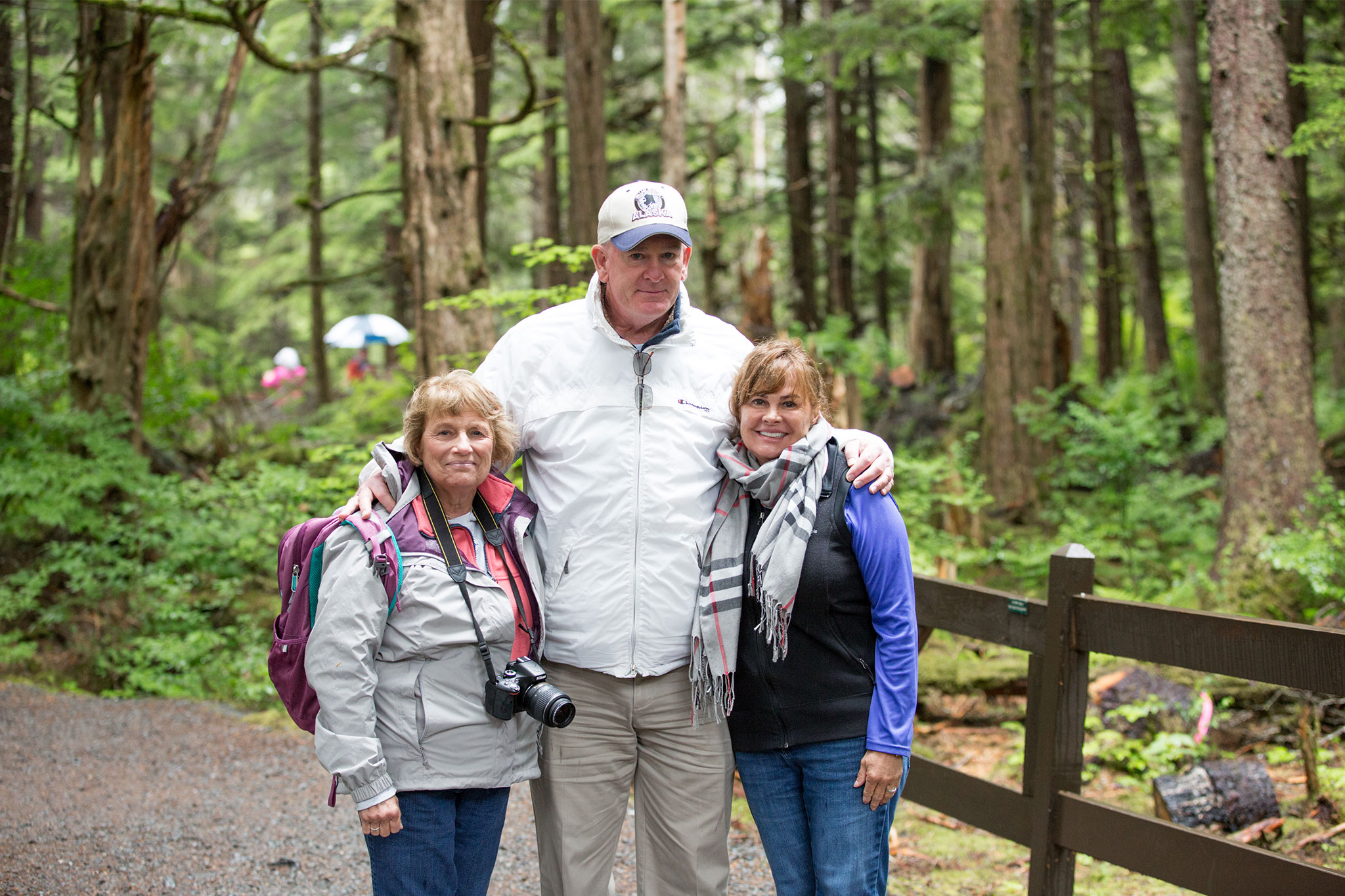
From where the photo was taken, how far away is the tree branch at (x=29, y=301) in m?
9.38

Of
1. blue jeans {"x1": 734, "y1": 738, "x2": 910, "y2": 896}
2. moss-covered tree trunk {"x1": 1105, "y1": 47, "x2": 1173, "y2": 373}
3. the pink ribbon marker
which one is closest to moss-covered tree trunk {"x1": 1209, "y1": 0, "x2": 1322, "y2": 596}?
the pink ribbon marker

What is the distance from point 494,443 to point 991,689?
519 centimetres

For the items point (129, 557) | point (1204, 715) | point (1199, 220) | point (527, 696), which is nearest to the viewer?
point (527, 696)

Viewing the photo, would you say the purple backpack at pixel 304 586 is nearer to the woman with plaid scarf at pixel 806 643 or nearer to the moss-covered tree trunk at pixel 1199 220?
the woman with plaid scarf at pixel 806 643

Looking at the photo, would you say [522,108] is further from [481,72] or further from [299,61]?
[481,72]

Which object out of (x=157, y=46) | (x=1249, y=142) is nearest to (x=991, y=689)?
(x=1249, y=142)

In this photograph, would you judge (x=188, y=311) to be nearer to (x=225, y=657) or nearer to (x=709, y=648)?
(x=225, y=657)

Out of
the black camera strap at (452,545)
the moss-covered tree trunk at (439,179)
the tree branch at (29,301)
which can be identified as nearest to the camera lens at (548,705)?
the black camera strap at (452,545)

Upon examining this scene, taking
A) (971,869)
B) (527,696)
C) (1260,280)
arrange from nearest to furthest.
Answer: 1. (527,696)
2. (971,869)
3. (1260,280)

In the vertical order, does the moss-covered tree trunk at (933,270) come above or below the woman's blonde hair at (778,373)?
above

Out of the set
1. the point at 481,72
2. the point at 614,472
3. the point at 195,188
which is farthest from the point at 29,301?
the point at 614,472

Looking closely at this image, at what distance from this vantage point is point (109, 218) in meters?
9.27

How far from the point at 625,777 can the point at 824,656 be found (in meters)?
0.68

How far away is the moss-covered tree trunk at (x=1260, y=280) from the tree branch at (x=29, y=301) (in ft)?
34.7
